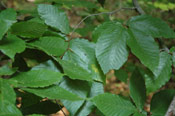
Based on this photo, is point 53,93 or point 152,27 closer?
point 53,93

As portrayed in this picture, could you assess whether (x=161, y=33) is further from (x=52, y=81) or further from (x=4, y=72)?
(x=4, y=72)

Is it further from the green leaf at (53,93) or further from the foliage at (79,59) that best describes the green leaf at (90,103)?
the green leaf at (53,93)

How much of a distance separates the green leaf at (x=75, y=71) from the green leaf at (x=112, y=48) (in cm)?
8

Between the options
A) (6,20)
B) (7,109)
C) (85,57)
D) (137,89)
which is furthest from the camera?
(137,89)

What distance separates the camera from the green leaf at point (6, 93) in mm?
615

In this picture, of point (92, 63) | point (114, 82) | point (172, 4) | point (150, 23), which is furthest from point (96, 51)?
point (114, 82)

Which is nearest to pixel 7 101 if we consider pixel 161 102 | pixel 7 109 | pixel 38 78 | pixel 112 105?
pixel 7 109

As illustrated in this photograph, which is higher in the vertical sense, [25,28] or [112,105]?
[25,28]

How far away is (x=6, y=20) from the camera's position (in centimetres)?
70

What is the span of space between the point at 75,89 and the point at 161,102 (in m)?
0.46

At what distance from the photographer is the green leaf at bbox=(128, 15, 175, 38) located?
0.84 meters

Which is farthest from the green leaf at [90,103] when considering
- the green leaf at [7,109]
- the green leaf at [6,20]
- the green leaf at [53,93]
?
the green leaf at [6,20]

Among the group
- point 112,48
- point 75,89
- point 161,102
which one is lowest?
point 161,102

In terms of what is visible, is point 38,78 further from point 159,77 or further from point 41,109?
point 159,77
